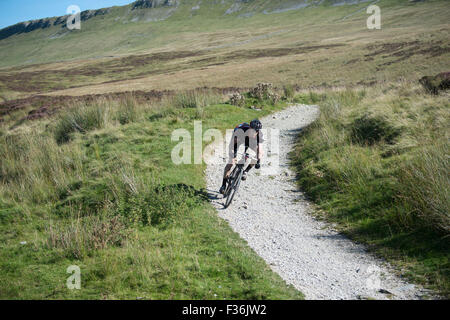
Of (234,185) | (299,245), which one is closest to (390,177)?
(299,245)

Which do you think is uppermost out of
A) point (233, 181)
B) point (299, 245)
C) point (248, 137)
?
point (248, 137)

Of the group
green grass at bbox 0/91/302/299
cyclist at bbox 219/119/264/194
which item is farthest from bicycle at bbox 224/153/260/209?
green grass at bbox 0/91/302/299

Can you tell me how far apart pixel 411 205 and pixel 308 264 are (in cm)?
255

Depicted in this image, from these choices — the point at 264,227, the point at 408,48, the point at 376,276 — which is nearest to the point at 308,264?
the point at 376,276


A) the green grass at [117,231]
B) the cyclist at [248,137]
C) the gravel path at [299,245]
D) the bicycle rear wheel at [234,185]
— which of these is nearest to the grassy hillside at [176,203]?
the green grass at [117,231]

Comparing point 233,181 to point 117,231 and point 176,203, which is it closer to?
point 176,203

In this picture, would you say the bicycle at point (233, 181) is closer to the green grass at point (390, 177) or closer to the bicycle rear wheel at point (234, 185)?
the bicycle rear wheel at point (234, 185)

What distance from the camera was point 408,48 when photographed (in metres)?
51.2

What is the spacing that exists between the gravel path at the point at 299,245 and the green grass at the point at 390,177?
1.15 feet

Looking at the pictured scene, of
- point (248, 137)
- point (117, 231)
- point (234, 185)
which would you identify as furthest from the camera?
point (234, 185)

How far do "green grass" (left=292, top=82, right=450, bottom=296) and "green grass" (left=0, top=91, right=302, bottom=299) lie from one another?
7.97 feet

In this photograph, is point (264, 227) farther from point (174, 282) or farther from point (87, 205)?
point (87, 205)

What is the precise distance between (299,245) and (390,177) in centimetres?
331

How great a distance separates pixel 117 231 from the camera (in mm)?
6219
